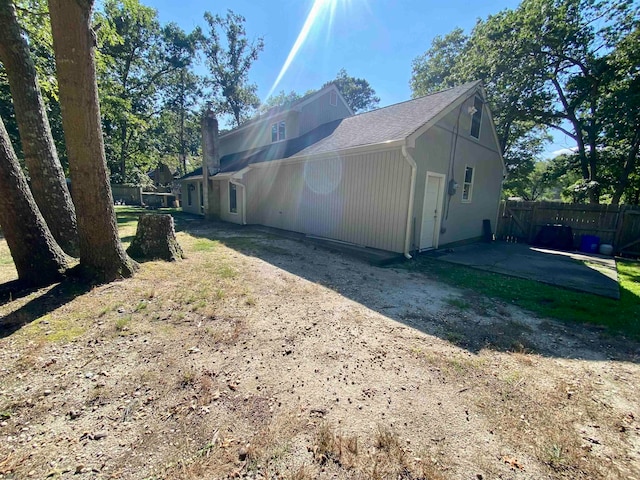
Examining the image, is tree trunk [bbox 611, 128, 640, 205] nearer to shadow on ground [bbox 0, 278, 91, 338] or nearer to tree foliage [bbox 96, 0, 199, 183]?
shadow on ground [bbox 0, 278, 91, 338]

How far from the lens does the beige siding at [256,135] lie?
13.7 m

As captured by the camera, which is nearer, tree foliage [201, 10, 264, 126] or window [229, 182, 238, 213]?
window [229, 182, 238, 213]

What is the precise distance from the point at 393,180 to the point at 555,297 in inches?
159

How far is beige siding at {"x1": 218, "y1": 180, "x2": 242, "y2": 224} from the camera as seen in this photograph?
12.7 metres

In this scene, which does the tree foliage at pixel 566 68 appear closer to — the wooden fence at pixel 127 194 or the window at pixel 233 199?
the window at pixel 233 199

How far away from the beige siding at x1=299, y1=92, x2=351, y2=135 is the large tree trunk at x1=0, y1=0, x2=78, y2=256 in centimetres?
1067

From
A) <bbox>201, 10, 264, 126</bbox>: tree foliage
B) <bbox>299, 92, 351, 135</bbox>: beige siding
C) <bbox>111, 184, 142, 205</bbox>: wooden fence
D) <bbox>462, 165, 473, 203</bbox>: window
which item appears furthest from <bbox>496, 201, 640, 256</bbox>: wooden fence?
<bbox>201, 10, 264, 126</bbox>: tree foliage

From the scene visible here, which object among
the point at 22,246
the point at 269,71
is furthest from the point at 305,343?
the point at 269,71

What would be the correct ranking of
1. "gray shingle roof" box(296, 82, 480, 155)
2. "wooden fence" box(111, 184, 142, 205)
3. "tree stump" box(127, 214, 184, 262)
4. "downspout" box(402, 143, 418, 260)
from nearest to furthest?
1. "tree stump" box(127, 214, 184, 262)
2. "downspout" box(402, 143, 418, 260)
3. "gray shingle roof" box(296, 82, 480, 155)
4. "wooden fence" box(111, 184, 142, 205)

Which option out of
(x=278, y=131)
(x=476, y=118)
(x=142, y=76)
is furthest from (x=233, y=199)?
(x=142, y=76)

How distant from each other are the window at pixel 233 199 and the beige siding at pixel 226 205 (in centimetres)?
21

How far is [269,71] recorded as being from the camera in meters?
26.1

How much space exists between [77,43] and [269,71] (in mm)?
26249

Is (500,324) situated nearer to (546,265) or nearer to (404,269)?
(404,269)
